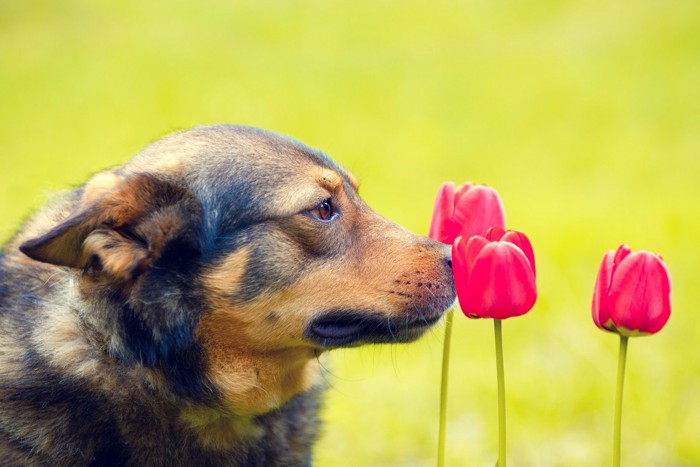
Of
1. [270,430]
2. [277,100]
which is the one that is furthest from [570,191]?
[270,430]

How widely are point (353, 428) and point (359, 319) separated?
2231 mm

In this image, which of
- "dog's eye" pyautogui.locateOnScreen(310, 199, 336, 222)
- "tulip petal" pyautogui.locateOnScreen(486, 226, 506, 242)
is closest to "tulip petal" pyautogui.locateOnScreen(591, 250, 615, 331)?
"tulip petal" pyautogui.locateOnScreen(486, 226, 506, 242)

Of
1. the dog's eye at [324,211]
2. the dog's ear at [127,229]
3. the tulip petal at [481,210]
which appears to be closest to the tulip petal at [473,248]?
the tulip petal at [481,210]

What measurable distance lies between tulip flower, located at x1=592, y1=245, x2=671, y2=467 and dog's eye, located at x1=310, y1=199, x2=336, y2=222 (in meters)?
1.16

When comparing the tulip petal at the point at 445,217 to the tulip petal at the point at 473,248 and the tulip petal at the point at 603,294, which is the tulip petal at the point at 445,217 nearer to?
the tulip petal at the point at 473,248

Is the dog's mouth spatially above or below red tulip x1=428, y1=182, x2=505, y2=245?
below

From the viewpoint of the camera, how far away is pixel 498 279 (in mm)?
2551

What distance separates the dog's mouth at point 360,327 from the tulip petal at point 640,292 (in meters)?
0.83

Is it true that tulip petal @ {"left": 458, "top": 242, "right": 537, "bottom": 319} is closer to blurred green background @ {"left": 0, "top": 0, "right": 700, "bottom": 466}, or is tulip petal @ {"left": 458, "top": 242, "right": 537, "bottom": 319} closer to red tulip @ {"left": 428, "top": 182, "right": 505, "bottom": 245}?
red tulip @ {"left": 428, "top": 182, "right": 505, "bottom": 245}

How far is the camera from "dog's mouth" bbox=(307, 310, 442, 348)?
128 inches

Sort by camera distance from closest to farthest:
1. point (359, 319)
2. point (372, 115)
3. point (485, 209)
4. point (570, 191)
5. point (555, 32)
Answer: point (485, 209) → point (359, 319) → point (570, 191) → point (372, 115) → point (555, 32)

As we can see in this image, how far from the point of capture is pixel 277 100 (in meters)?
13.2

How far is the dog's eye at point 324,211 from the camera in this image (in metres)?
3.42

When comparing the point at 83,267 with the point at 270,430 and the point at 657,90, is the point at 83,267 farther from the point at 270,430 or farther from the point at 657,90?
the point at 657,90
